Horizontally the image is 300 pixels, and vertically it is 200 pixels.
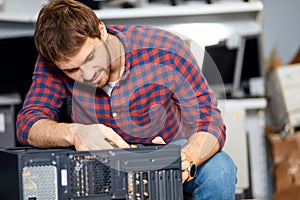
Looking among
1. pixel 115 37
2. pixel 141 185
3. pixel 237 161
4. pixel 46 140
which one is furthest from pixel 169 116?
pixel 237 161

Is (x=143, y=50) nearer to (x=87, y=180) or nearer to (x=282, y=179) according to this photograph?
(x=87, y=180)

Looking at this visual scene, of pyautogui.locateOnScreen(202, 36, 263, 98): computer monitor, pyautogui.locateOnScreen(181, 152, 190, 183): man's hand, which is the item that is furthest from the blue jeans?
pyautogui.locateOnScreen(202, 36, 263, 98): computer monitor

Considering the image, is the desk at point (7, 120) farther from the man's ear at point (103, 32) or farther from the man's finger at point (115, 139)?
the man's finger at point (115, 139)

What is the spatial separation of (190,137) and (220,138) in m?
0.07

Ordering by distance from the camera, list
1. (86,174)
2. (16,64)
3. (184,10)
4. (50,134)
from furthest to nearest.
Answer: (184,10) → (16,64) → (50,134) → (86,174)

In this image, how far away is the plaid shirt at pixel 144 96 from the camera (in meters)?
1.31

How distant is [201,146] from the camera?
1231 mm

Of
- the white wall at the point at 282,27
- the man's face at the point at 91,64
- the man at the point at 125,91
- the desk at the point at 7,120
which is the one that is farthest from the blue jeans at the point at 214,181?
the white wall at the point at 282,27

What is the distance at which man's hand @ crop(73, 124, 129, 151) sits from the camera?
3.30 feet

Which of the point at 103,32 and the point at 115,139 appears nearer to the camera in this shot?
the point at 115,139

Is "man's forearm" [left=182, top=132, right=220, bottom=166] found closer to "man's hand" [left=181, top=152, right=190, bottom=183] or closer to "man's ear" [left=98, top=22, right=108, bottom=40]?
"man's hand" [left=181, top=152, right=190, bottom=183]

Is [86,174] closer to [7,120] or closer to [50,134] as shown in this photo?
[50,134]

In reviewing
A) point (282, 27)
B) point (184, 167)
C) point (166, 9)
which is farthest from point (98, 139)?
point (282, 27)

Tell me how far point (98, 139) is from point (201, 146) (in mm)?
292
